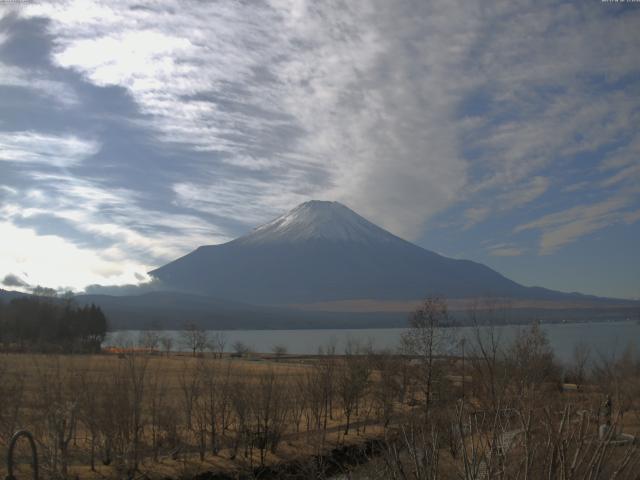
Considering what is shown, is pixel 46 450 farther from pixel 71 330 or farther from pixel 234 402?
pixel 71 330

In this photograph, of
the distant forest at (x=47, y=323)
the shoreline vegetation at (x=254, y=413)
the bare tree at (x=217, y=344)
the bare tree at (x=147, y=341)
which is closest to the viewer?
the shoreline vegetation at (x=254, y=413)

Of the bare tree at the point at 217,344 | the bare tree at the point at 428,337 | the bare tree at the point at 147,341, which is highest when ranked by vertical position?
the bare tree at the point at 428,337

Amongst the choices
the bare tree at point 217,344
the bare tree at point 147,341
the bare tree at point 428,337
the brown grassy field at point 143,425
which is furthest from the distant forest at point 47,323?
the brown grassy field at point 143,425

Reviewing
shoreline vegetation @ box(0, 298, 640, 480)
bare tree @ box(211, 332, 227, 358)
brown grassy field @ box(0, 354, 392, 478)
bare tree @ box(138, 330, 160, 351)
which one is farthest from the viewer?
bare tree @ box(211, 332, 227, 358)

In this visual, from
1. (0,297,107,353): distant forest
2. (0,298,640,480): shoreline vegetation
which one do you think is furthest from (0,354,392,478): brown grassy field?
A: (0,297,107,353): distant forest

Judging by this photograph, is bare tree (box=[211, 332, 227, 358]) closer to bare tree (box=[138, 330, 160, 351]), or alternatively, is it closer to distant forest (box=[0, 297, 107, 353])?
bare tree (box=[138, 330, 160, 351])

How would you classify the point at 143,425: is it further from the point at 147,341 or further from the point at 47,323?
the point at 47,323

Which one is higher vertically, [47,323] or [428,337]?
[428,337]

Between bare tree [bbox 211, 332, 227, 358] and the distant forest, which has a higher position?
the distant forest

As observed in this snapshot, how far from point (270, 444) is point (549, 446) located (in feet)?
70.5

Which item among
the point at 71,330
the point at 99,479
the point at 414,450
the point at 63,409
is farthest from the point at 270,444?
the point at 71,330

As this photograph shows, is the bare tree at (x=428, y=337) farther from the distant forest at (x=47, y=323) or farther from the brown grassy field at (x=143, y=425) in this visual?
the distant forest at (x=47, y=323)

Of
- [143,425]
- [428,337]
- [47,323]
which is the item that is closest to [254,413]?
[143,425]

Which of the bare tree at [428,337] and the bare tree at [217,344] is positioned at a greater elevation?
the bare tree at [428,337]
